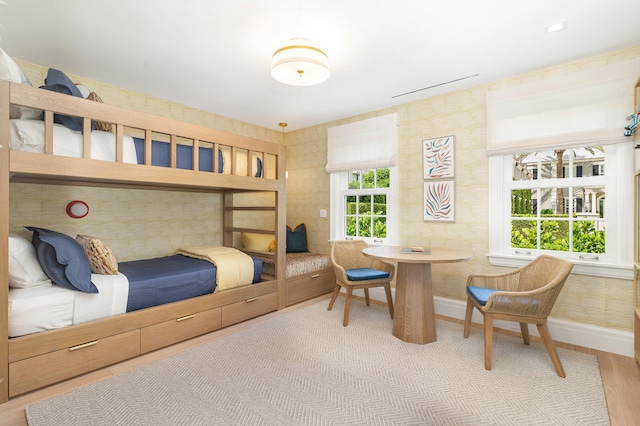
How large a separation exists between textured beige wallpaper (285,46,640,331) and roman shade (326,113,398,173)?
→ 0.12m

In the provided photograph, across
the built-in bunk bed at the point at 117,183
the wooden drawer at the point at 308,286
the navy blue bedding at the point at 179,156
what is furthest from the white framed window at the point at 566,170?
the navy blue bedding at the point at 179,156

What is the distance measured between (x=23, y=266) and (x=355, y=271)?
8.72ft

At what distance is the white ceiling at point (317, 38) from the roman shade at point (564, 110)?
191 mm

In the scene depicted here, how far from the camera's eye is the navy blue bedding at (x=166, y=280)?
2.32m

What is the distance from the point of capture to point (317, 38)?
226cm

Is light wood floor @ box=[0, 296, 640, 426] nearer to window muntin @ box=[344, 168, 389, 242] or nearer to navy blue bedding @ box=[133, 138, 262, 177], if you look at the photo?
navy blue bedding @ box=[133, 138, 262, 177]

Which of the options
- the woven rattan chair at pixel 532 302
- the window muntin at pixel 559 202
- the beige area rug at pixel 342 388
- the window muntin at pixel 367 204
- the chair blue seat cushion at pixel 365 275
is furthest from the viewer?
the window muntin at pixel 367 204

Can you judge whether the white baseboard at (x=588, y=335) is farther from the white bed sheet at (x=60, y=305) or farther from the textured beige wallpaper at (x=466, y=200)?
the white bed sheet at (x=60, y=305)

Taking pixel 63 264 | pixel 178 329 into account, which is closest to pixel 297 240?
pixel 178 329

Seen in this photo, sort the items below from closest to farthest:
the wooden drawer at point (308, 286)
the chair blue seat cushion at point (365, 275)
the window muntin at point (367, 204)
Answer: the chair blue seat cushion at point (365, 275)
the wooden drawer at point (308, 286)
the window muntin at point (367, 204)

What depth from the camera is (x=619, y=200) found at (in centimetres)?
243

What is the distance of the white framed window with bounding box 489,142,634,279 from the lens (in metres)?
2.42

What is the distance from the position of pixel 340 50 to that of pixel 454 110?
1.54 meters

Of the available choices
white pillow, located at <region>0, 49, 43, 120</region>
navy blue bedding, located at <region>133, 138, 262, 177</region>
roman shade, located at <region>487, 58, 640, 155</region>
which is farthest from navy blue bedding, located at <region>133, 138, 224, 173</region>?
roman shade, located at <region>487, 58, 640, 155</region>
